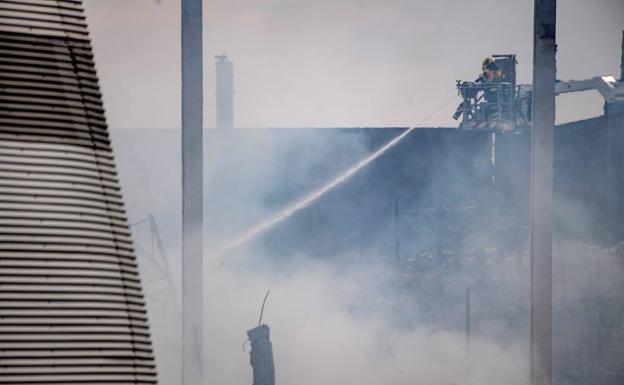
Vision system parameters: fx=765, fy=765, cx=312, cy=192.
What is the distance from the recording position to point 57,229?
2760mm

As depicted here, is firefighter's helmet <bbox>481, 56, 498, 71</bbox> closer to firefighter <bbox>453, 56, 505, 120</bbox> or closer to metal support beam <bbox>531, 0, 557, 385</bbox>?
firefighter <bbox>453, 56, 505, 120</bbox>

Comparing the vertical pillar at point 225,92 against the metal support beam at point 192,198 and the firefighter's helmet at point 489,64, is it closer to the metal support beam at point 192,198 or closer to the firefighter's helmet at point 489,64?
the firefighter's helmet at point 489,64

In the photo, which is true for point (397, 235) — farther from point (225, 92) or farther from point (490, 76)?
point (225, 92)

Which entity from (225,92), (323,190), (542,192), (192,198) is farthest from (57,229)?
(225,92)

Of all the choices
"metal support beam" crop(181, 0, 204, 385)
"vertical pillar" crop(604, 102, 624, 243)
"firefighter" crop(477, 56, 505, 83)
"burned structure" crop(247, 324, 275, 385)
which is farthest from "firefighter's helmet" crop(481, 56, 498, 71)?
"metal support beam" crop(181, 0, 204, 385)

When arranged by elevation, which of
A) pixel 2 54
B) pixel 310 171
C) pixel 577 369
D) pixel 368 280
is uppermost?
pixel 310 171

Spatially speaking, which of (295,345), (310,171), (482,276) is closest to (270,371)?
(295,345)

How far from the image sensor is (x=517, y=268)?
1369cm

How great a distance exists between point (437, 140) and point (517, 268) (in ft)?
11.2

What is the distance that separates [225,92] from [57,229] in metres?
15.7

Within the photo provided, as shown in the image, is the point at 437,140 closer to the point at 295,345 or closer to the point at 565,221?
the point at 565,221

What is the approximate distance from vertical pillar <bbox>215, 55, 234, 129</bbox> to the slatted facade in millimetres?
14730

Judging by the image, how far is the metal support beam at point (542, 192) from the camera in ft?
12.3

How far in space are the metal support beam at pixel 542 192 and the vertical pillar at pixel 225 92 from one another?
14.0 meters
